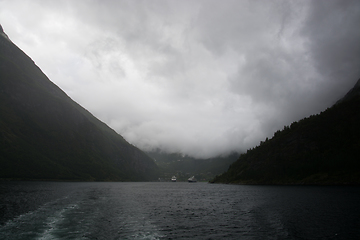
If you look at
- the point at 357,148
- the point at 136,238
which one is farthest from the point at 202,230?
the point at 357,148

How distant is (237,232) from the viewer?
39.5m

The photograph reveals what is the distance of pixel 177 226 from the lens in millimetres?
44438

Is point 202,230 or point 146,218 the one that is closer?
point 202,230

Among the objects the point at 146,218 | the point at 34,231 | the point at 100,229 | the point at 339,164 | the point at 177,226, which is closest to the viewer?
the point at 34,231

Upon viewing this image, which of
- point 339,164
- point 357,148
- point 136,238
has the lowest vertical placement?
point 136,238

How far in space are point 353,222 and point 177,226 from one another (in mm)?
37846

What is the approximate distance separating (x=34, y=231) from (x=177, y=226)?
26990mm

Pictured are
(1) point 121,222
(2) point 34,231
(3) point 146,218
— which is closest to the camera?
(2) point 34,231

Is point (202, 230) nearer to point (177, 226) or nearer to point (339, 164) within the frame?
point (177, 226)

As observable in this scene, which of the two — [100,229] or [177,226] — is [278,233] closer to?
[177,226]

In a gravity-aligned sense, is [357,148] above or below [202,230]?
above

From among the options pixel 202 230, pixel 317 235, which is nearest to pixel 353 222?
pixel 317 235

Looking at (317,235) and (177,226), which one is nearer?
(317,235)

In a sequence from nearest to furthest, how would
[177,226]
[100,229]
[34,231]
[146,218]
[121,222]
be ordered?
[34,231] → [100,229] → [177,226] → [121,222] → [146,218]
